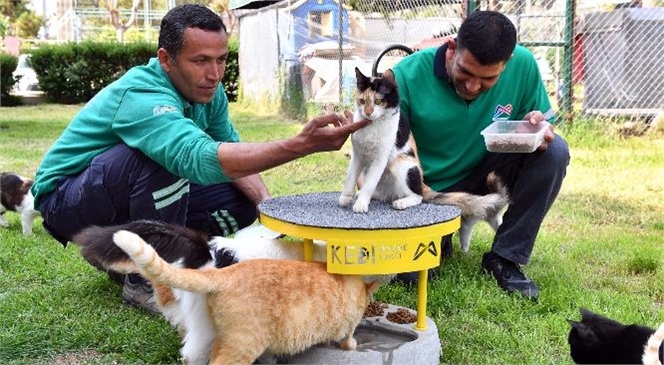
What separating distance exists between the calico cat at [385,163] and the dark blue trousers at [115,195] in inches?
29.5

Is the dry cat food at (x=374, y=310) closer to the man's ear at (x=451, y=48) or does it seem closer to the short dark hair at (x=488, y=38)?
the short dark hair at (x=488, y=38)

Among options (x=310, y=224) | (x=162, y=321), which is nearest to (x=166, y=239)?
(x=310, y=224)

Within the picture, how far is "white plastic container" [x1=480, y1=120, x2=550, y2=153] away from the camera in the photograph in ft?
9.96

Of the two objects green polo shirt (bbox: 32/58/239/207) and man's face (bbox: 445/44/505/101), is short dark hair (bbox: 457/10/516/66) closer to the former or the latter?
man's face (bbox: 445/44/505/101)

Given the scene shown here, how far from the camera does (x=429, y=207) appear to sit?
9.56 ft

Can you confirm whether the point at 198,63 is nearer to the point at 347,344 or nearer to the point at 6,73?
the point at 347,344

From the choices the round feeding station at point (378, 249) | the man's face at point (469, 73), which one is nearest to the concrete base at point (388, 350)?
the round feeding station at point (378, 249)

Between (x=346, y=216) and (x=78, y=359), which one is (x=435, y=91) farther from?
(x=78, y=359)

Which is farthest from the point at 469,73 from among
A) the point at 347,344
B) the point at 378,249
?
the point at 347,344

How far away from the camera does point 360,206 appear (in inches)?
109

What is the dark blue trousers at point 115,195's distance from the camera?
289 centimetres

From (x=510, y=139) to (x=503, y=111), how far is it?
556 mm

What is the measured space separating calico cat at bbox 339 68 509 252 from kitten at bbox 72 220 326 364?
357 millimetres

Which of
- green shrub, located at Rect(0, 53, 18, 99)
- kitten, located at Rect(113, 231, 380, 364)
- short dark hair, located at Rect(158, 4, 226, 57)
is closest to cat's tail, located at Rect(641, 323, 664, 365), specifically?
kitten, located at Rect(113, 231, 380, 364)
